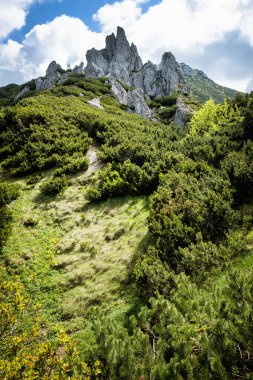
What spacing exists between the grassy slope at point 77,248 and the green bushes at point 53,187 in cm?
55

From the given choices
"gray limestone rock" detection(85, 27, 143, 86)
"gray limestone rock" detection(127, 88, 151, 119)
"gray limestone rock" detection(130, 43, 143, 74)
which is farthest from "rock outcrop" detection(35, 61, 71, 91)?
"gray limestone rock" detection(130, 43, 143, 74)

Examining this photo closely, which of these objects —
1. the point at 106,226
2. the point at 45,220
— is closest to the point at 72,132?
the point at 45,220

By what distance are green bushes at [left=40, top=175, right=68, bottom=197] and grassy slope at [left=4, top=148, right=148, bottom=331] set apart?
55 cm

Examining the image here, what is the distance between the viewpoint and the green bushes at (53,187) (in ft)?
59.5

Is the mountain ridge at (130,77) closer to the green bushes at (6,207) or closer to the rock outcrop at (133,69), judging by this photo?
the rock outcrop at (133,69)

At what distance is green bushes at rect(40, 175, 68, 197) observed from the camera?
1814cm

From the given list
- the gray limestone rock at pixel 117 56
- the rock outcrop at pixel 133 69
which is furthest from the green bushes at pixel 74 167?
the gray limestone rock at pixel 117 56

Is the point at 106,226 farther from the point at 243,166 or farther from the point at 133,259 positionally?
the point at 243,166

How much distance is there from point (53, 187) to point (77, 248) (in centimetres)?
604

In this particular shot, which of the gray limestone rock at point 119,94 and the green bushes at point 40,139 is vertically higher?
the gray limestone rock at point 119,94

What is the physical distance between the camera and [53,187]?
1809cm

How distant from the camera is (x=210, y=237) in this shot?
10406 millimetres

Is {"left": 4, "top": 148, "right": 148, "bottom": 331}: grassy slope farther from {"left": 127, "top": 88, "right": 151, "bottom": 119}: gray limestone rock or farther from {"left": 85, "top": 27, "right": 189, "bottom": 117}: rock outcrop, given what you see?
{"left": 85, "top": 27, "right": 189, "bottom": 117}: rock outcrop

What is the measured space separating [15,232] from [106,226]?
17.4 feet
